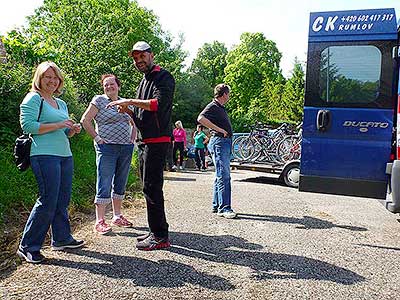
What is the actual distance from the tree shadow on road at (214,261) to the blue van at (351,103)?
5.03 feet

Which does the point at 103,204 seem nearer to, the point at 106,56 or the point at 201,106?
the point at 106,56

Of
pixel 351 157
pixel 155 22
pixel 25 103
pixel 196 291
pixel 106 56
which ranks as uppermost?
pixel 155 22

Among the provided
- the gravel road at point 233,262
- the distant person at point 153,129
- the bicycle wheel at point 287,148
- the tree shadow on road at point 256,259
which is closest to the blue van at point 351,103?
the gravel road at point 233,262

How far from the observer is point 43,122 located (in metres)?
4.15

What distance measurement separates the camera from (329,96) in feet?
18.5

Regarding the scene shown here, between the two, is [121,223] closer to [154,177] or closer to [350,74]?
[154,177]

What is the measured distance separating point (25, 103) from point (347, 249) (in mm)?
3773

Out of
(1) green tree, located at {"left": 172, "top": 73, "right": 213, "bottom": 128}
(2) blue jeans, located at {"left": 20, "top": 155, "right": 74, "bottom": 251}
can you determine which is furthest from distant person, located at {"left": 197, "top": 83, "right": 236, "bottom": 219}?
(1) green tree, located at {"left": 172, "top": 73, "right": 213, "bottom": 128}

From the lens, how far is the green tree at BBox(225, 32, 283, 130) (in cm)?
5256

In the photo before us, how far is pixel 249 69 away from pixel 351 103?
48527 mm

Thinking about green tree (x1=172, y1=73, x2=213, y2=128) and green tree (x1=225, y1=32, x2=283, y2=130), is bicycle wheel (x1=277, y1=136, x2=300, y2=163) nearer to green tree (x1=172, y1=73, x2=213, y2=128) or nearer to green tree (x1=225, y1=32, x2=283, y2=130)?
green tree (x1=172, y1=73, x2=213, y2=128)

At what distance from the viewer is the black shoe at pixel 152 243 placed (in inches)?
180

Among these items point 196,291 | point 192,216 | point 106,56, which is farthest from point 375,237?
point 106,56

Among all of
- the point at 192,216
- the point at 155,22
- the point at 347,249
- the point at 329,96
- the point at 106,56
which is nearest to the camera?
the point at 347,249
